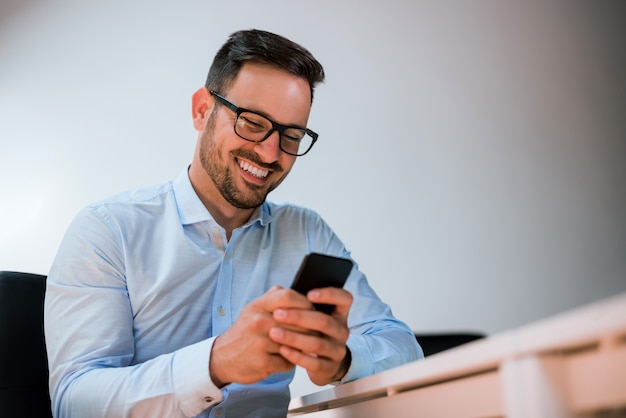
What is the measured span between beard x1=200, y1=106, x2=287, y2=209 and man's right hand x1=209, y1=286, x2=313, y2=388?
54 centimetres

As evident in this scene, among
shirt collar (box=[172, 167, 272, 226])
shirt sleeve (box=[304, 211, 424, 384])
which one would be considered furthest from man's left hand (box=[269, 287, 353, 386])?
shirt collar (box=[172, 167, 272, 226])

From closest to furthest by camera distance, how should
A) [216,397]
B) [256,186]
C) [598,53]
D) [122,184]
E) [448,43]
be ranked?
[216,397] < [256,186] < [122,184] < [448,43] < [598,53]

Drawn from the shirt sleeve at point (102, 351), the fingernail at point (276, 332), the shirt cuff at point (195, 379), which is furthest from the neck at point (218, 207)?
the fingernail at point (276, 332)

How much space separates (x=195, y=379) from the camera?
40.7 inches

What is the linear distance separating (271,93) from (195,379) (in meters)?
0.72

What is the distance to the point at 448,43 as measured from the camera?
299 cm

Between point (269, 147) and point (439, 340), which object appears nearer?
point (269, 147)

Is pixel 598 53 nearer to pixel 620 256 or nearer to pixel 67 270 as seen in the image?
pixel 620 256

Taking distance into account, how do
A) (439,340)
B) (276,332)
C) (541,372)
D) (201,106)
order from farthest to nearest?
1. (439,340)
2. (201,106)
3. (276,332)
4. (541,372)

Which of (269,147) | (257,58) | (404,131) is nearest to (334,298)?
(269,147)

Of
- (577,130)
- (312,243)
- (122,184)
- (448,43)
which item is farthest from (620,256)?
(122,184)

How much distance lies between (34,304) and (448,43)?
2234mm

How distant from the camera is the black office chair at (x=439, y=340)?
2604 mm

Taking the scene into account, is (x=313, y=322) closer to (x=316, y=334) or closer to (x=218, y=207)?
(x=316, y=334)
